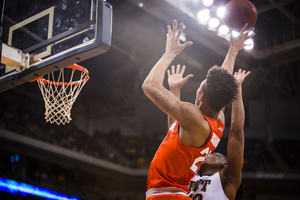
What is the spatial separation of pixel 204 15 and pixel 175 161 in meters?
6.34

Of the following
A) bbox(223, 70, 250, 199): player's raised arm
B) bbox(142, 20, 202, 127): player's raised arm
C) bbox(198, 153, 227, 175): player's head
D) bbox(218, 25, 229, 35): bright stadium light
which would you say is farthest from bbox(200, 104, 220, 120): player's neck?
bbox(218, 25, 229, 35): bright stadium light

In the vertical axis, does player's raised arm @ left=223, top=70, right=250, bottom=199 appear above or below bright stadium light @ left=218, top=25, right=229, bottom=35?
below

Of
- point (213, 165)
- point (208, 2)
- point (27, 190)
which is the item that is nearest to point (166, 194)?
point (213, 165)

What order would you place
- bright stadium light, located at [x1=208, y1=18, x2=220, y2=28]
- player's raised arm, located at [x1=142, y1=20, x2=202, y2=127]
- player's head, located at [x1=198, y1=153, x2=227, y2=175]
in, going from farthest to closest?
bright stadium light, located at [x1=208, y1=18, x2=220, y2=28]
player's head, located at [x1=198, y1=153, x2=227, y2=175]
player's raised arm, located at [x1=142, y1=20, x2=202, y2=127]

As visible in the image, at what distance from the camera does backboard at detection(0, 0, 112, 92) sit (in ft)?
8.44

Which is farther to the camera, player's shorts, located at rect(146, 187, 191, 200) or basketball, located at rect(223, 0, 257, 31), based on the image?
basketball, located at rect(223, 0, 257, 31)

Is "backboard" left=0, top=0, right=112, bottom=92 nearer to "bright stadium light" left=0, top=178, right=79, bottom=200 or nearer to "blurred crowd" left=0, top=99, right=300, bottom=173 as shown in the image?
"bright stadium light" left=0, top=178, right=79, bottom=200

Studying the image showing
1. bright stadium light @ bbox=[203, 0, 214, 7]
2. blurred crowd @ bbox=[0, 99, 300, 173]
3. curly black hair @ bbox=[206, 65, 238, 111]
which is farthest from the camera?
blurred crowd @ bbox=[0, 99, 300, 173]

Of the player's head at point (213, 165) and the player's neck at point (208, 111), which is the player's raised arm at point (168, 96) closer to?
the player's neck at point (208, 111)

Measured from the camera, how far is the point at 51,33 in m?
3.12

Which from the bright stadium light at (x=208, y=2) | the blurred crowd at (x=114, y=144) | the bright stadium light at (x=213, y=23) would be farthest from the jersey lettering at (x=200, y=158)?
the blurred crowd at (x=114, y=144)

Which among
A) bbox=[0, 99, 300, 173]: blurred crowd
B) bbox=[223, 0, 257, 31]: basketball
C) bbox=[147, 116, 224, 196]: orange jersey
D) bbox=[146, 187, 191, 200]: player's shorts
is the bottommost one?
bbox=[146, 187, 191, 200]: player's shorts

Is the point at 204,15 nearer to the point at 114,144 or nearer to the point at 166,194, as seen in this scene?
the point at 166,194

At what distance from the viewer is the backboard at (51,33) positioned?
257 centimetres
